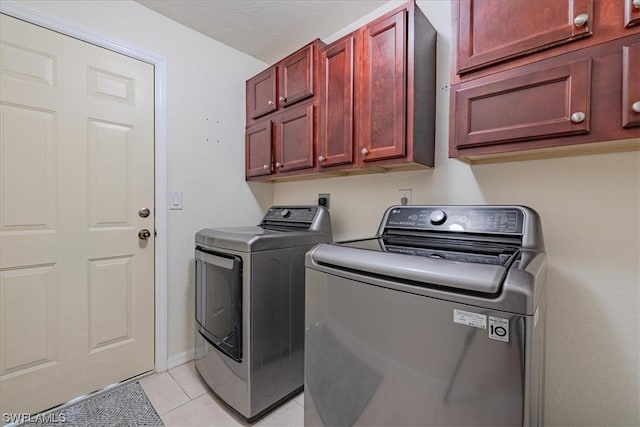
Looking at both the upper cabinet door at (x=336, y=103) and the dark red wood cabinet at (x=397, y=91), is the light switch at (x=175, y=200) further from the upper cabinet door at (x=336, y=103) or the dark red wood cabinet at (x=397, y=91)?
the dark red wood cabinet at (x=397, y=91)

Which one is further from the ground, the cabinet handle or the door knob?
the cabinet handle

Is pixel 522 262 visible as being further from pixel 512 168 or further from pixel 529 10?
pixel 529 10

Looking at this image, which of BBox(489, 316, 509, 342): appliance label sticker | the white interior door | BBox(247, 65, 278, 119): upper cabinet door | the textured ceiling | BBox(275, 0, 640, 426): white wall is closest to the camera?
BBox(489, 316, 509, 342): appliance label sticker

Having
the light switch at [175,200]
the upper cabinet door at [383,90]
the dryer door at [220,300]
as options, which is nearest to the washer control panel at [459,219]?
the upper cabinet door at [383,90]

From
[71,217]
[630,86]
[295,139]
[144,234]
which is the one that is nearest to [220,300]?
[144,234]

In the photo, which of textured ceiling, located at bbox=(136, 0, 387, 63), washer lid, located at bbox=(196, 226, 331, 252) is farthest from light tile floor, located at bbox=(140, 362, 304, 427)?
textured ceiling, located at bbox=(136, 0, 387, 63)

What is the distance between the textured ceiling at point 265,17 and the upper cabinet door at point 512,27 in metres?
0.84

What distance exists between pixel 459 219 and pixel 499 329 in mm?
661

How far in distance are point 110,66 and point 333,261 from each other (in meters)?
1.82

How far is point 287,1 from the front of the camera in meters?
1.72

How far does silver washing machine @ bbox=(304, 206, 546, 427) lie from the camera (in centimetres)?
68

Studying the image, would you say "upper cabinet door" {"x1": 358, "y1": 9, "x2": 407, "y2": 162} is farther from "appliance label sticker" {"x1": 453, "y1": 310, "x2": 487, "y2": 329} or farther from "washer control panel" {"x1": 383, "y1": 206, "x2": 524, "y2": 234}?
"appliance label sticker" {"x1": 453, "y1": 310, "x2": 487, "y2": 329}

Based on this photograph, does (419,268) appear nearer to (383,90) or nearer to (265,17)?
(383,90)

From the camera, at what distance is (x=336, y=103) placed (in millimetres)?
1617
